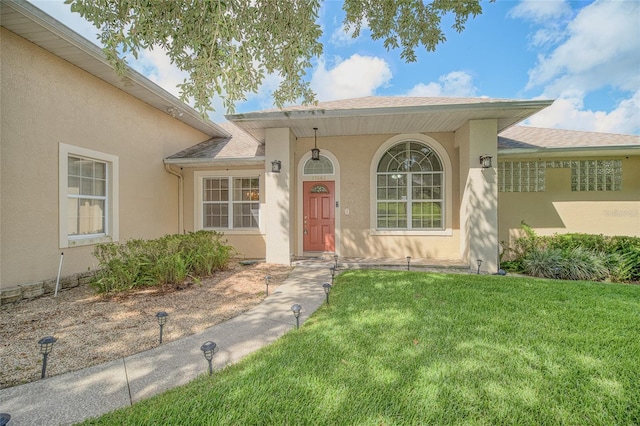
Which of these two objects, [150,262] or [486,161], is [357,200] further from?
[150,262]

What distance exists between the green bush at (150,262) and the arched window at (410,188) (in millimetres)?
5284

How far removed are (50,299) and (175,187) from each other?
477cm

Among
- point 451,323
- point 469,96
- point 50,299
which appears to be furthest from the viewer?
point 469,96

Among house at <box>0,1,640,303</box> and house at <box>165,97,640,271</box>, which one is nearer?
house at <box>0,1,640,303</box>

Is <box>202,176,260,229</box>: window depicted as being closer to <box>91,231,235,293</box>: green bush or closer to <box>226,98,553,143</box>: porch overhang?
<box>226,98,553,143</box>: porch overhang

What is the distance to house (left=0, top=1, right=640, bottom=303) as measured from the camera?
508 cm

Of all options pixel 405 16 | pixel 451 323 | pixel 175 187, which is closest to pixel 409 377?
pixel 451 323

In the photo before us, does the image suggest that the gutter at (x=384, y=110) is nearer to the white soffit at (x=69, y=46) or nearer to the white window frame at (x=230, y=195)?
the white window frame at (x=230, y=195)

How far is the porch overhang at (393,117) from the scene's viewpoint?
607 centimetres

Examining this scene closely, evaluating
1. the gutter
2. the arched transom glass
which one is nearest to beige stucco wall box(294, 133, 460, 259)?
the arched transom glass

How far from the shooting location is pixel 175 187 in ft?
29.5

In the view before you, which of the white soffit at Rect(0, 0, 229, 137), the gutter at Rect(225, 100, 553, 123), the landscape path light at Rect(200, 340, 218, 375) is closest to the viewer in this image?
the landscape path light at Rect(200, 340, 218, 375)

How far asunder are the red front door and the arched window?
153cm

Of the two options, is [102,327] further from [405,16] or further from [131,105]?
[405,16]
